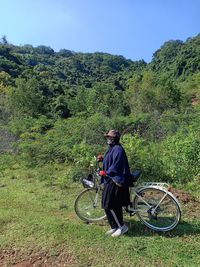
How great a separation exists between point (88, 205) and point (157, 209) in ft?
3.94

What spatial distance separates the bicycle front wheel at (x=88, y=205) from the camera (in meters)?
6.01

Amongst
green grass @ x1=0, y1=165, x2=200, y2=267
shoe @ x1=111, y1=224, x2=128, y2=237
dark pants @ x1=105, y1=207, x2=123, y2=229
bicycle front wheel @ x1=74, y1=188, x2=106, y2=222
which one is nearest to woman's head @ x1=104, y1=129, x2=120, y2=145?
dark pants @ x1=105, y1=207, x2=123, y2=229

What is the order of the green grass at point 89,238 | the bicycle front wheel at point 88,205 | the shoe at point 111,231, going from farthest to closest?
the bicycle front wheel at point 88,205 < the shoe at point 111,231 < the green grass at point 89,238

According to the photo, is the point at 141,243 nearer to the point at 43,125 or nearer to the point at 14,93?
the point at 43,125

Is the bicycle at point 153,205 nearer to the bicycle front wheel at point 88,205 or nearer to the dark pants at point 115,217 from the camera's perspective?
the bicycle front wheel at point 88,205

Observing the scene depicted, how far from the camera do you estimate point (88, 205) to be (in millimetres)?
6043

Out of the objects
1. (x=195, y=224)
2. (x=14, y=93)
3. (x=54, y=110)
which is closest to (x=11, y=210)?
(x=195, y=224)

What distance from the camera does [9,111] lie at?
2739 cm

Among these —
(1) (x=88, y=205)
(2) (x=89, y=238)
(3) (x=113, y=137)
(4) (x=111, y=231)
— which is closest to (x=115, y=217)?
(4) (x=111, y=231)

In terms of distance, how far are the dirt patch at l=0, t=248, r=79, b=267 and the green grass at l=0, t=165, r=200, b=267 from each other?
0.22 ft

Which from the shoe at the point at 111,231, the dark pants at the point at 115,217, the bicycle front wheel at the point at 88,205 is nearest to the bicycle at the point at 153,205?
the bicycle front wheel at the point at 88,205

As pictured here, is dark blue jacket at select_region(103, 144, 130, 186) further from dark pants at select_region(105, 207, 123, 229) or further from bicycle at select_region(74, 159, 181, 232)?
dark pants at select_region(105, 207, 123, 229)

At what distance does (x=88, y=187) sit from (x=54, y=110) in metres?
33.6

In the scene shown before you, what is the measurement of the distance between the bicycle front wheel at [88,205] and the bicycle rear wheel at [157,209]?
0.78 metres
